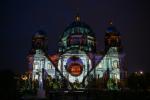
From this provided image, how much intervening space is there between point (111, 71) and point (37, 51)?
765 inches

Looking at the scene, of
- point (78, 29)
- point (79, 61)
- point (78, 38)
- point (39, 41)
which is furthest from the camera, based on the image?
point (78, 29)

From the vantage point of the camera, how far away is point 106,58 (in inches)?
3115

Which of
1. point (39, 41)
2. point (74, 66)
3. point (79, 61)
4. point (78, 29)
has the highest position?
point (78, 29)

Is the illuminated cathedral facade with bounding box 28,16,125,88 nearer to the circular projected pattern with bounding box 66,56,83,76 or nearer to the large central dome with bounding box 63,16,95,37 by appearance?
the circular projected pattern with bounding box 66,56,83,76

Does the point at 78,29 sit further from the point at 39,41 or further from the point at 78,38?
the point at 39,41

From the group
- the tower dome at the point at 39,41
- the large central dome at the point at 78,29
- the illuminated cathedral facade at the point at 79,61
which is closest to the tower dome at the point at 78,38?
the large central dome at the point at 78,29

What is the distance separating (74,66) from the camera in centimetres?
8019

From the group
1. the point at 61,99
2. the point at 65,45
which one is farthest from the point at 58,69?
the point at 61,99

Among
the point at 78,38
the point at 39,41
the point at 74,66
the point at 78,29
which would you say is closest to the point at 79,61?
the point at 74,66

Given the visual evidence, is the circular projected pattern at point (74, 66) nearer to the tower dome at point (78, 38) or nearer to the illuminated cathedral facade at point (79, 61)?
the illuminated cathedral facade at point (79, 61)

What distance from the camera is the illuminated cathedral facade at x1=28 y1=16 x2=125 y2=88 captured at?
76.7m

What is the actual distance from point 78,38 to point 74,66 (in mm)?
10656

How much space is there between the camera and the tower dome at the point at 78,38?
85688 mm

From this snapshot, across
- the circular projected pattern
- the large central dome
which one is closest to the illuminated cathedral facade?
the circular projected pattern
